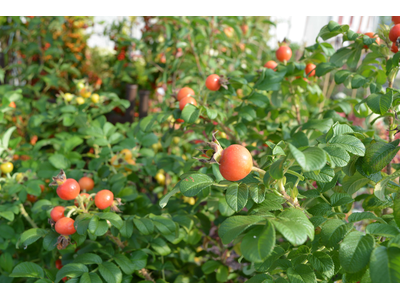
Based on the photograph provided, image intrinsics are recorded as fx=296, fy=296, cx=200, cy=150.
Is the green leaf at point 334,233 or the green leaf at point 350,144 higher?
the green leaf at point 350,144

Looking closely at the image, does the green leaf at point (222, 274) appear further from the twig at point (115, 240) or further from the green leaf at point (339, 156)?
the green leaf at point (339, 156)

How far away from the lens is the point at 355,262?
0.41m

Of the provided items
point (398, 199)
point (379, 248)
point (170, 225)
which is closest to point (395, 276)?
point (379, 248)

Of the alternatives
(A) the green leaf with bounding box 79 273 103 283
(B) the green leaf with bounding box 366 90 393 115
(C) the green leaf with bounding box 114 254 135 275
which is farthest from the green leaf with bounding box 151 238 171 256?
(B) the green leaf with bounding box 366 90 393 115

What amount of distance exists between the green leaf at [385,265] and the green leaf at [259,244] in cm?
13

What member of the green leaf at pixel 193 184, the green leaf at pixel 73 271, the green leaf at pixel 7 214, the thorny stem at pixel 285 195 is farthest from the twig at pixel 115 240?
the thorny stem at pixel 285 195

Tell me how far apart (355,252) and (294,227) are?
0.09m

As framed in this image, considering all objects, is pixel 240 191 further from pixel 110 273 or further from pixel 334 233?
pixel 110 273

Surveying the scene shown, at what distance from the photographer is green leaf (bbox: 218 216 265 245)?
0.43 m

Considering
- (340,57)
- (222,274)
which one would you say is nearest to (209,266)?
(222,274)

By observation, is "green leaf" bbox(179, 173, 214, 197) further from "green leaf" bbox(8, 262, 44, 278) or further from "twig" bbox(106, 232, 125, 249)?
"green leaf" bbox(8, 262, 44, 278)

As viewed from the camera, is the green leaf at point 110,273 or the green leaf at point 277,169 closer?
the green leaf at point 277,169

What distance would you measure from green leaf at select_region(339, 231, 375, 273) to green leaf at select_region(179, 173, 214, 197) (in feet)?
0.75

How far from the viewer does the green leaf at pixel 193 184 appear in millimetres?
516
